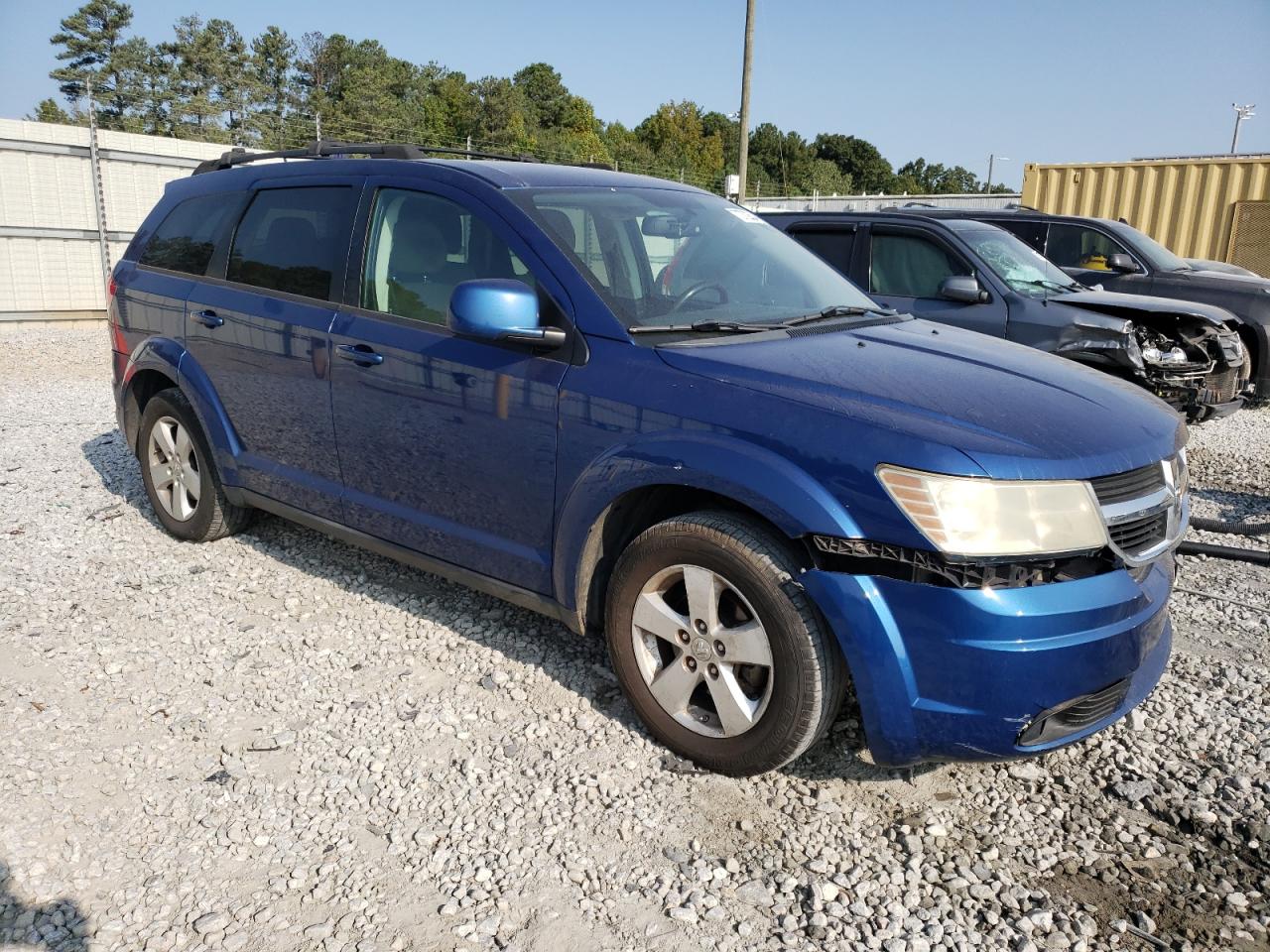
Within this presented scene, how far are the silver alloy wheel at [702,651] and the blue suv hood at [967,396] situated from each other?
63cm

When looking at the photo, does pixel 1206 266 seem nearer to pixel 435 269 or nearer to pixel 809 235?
pixel 809 235

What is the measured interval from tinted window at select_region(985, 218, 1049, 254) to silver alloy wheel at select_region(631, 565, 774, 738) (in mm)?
8097

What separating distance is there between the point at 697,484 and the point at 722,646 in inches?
19.0

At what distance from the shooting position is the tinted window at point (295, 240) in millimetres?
4047

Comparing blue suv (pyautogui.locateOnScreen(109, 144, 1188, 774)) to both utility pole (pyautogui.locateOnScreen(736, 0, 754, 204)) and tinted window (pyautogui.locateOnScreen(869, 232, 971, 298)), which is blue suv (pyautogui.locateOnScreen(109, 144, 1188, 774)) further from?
utility pole (pyautogui.locateOnScreen(736, 0, 754, 204))

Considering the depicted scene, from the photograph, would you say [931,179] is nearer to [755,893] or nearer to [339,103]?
[339,103]

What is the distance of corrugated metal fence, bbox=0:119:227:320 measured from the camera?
13.0 metres

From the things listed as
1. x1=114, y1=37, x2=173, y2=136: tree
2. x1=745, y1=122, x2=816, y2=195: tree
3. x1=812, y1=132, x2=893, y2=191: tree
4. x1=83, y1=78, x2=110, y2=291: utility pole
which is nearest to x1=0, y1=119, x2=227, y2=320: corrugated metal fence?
x1=83, y1=78, x2=110, y2=291: utility pole

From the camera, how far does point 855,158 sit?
3696 inches

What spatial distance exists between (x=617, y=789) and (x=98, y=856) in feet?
4.61

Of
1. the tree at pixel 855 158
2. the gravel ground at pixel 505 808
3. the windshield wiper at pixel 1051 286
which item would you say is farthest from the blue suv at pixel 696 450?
the tree at pixel 855 158

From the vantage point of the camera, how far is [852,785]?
119 inches

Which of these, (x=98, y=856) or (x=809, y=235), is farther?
(x=809, y=235)

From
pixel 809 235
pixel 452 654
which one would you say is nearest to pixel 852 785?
pixel 452 654
